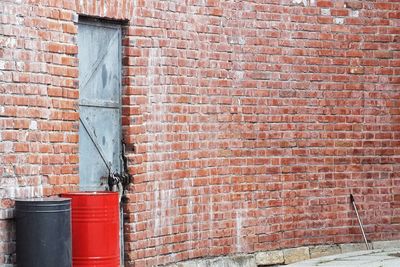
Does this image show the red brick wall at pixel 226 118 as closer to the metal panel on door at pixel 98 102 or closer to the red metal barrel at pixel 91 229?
the metal panel on door at pixel 98 102

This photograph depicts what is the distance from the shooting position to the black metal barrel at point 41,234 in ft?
27.5

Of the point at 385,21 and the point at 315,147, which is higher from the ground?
the point at 385,21

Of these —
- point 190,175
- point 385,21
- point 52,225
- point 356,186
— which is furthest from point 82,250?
point 385,21

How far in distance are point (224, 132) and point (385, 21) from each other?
2.55 m

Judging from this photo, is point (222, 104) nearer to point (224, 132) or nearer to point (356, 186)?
point (224, 132)

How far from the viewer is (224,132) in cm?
1130

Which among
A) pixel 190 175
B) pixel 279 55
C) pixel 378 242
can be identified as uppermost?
pixel 279 55

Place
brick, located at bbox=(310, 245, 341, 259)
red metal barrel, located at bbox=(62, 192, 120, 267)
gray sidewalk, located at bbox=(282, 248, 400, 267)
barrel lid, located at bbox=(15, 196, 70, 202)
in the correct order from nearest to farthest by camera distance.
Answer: barrel lid, located at bbox=(15, 196, 70, 202) < red metal barrel, located at bbox=(62, 192, 120, 267) < gray sidewalk, located at bbox=(282, 248, 400, 267) < brick, located at bbox=(310, 245, 341, 259)

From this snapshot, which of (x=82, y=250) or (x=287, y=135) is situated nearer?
(x=82, y=250)

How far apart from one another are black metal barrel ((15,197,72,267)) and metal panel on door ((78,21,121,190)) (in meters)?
1.37

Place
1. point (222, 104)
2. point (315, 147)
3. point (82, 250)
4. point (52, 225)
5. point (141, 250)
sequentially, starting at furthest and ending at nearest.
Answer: point (315, 147) → point (222, 104) → point (141, 250) → point (82, 250) → point (52, 225)

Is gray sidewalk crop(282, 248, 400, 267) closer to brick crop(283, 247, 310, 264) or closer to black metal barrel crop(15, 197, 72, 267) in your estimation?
brick crop(283, 247, 310, 264)

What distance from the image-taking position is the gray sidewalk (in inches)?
436

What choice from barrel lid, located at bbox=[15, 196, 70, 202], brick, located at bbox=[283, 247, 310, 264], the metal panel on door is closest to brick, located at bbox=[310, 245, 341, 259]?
brick, located at bbox=[283, 247, 310, 264]
